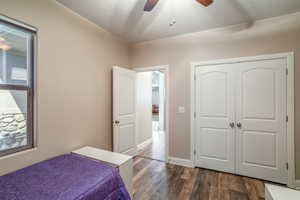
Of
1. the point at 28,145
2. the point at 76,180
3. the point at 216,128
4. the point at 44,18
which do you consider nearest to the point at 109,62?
the point at 44,18

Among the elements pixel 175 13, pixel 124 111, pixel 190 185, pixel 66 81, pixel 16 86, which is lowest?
pixel 190 185

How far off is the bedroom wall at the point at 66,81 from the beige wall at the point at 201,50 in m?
1.13

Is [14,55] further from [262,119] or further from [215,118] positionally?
[262,119]

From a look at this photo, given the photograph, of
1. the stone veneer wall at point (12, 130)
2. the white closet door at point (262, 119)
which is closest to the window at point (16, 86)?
the stone veneer wall at point (12, 130)

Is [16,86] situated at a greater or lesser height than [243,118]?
greater

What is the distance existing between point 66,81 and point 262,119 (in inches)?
124

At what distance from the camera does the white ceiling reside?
6.57 ft

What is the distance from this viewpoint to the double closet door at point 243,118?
2.29m

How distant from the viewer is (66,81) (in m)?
2.12

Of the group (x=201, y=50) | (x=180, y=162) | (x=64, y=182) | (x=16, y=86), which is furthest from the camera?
(x=180, y=162)

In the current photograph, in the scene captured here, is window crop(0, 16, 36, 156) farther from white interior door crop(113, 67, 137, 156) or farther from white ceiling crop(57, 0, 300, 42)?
white interior door crop(113, 67, 137, 156)

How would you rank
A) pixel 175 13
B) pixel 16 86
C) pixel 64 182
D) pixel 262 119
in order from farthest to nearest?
pixel 262 119, pixel 175 13, pixel 16 86, pixel 64 182

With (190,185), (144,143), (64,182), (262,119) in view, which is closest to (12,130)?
(64,182)

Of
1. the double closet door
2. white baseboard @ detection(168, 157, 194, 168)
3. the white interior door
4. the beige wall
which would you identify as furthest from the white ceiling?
white baseboard @ detection(168, 157, 194, 168)
